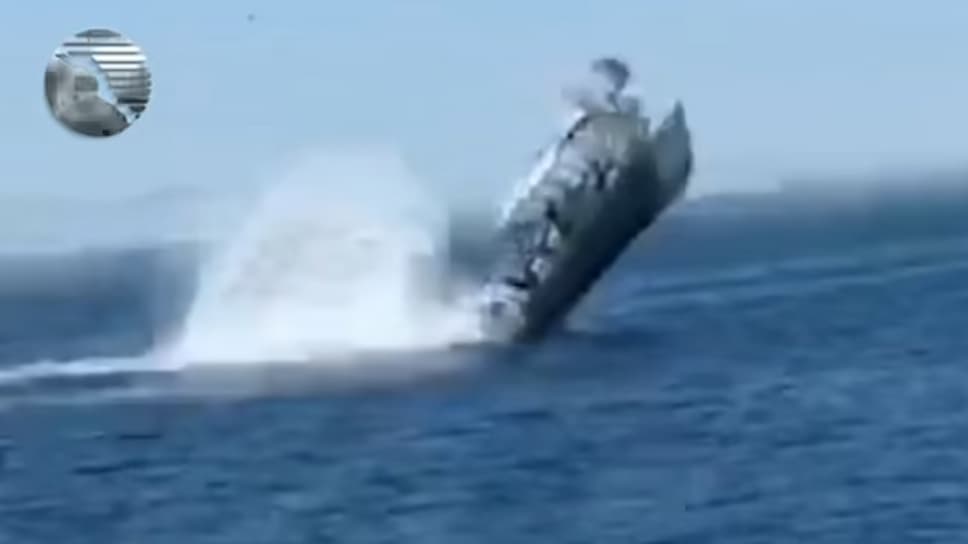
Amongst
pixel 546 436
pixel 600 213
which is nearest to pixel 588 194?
pixel 600 213

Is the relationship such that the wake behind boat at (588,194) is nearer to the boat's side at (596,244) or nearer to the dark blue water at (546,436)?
A: the boat's side at (596,244)

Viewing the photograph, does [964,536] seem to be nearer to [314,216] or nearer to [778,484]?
[778,484]

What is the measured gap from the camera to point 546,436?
186ft

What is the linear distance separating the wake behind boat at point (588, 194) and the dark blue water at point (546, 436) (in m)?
1.91

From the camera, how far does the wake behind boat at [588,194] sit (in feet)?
224

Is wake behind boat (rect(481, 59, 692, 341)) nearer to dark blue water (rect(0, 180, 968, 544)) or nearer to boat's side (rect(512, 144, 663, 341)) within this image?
boat's side (rect(512, 144, 663, 341))

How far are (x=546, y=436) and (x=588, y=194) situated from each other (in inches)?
512

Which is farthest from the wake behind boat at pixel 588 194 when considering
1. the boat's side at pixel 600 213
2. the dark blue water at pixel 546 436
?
the dark blue water at pixel 546 436

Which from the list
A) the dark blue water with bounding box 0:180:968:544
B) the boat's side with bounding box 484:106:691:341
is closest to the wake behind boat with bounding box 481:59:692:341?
the boat's side with bounding box 484:106:691:341

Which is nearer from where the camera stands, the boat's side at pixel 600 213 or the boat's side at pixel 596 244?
the boat's side at pixel 600 213

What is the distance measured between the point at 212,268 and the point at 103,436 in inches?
936

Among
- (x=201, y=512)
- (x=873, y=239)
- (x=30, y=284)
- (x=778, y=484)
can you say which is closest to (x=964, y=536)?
(x=778, y=484)

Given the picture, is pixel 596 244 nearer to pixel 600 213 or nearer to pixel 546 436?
pixel 600 213

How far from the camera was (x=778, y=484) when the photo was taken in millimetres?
50812
